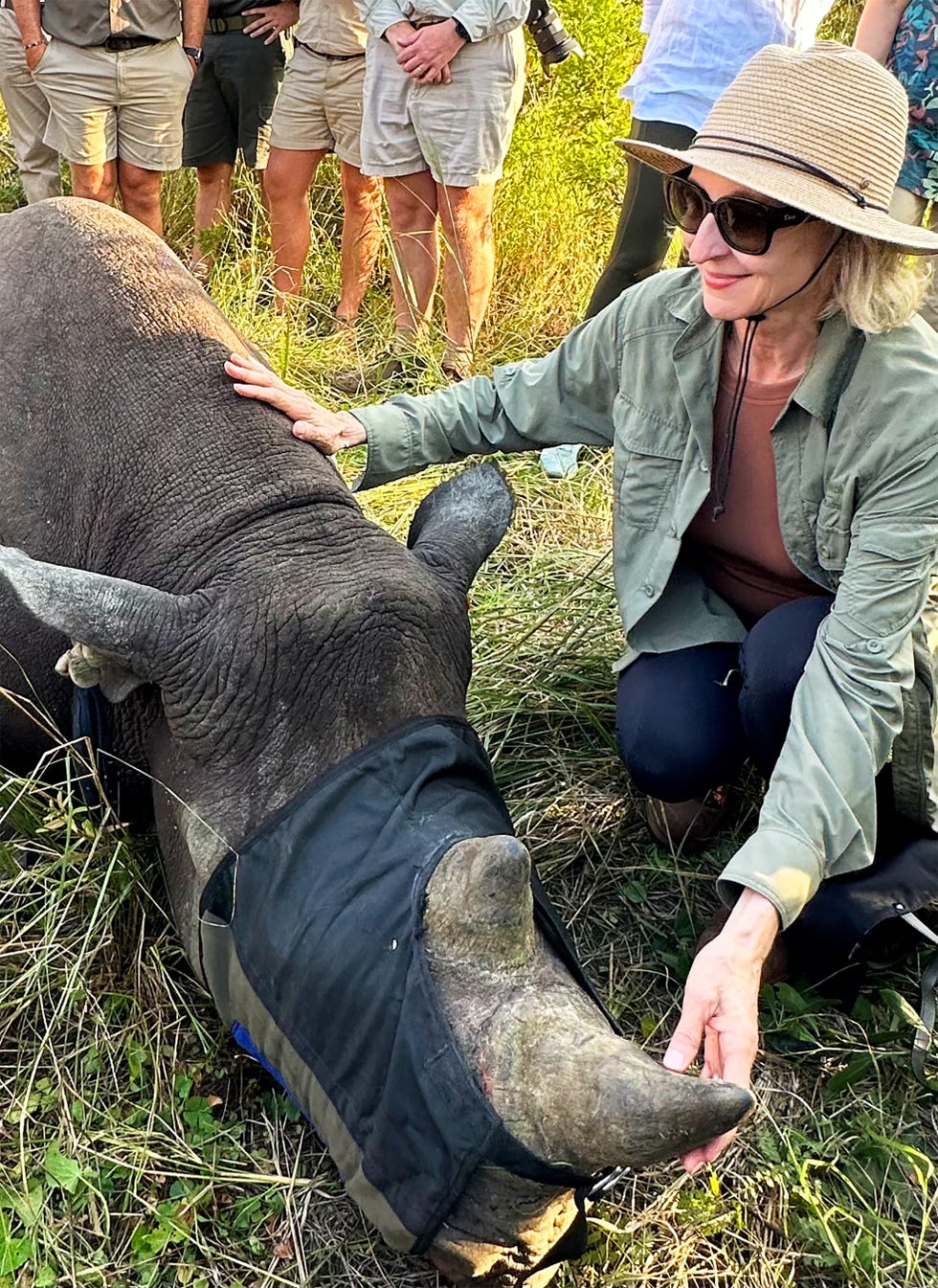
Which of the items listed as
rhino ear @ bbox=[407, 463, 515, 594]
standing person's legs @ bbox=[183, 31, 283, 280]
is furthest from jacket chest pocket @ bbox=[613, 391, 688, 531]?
standing person's legs @ bbox=[183, 31, 283, 280]

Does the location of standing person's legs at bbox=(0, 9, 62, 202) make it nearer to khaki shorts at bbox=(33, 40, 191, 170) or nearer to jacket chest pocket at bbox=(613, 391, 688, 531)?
khaki shorts at bbox=(33, 40, 191, 170)

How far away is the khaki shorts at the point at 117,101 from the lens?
7.00 metres

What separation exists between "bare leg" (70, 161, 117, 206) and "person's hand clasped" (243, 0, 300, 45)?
3.99 feet

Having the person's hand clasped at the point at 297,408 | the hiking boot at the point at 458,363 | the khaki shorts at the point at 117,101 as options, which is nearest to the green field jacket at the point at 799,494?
the person's hand clasped at the point at 297,408

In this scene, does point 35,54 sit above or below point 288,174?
above

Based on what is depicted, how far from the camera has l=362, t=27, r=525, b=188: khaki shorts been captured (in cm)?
635

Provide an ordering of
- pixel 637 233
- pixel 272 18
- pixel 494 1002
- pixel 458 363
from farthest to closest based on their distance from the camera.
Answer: pixel 272 18
pixel 458 363
pixel 637 233
pixel 494 1002

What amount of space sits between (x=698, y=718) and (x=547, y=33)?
4.91 m

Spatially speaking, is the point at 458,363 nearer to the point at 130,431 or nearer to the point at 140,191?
the point at 140,191

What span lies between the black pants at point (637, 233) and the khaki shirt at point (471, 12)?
0.73 meters

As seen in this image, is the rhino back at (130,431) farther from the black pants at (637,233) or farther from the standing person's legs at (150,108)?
the standing person's legs at (150,108)

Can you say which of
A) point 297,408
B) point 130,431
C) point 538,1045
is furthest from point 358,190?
point 538,1045

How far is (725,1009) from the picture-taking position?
256 cm

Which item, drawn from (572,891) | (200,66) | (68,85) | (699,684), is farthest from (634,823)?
(200,66)
